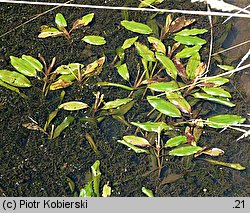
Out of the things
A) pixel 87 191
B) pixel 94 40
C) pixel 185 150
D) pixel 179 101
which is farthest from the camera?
pixel 94 40

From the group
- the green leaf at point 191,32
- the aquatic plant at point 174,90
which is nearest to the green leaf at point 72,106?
the aquatic plant at point 174,90

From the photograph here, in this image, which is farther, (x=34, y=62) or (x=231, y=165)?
(x=34, y=62)

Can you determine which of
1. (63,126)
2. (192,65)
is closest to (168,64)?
(192,65)

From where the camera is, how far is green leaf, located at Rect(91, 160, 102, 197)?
171 centimetres

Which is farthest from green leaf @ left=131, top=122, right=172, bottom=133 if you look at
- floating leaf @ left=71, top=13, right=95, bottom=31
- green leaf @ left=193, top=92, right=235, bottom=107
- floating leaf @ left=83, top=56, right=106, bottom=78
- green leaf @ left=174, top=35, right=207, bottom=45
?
floating leaf @ left=71, top=13, right=95, bottom=31

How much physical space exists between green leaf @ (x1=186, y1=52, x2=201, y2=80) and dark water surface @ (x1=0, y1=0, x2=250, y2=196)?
16cm

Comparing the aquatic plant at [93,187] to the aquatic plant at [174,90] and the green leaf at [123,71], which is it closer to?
the aquatic plant at [174,90]

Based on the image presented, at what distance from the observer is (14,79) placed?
194 centimetres

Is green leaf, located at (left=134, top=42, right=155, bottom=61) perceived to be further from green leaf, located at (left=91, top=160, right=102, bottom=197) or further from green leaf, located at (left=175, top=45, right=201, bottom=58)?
green leaf, located at (left=91, top=160, right=102, bottom=197)

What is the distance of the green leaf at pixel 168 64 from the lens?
198 centimetres

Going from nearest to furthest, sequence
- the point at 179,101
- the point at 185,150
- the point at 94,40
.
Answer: the point at 185,150, the point at 179,101, the point at 94,40

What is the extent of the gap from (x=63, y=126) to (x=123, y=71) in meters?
0.37

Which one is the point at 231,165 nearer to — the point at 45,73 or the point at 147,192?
the point at 147,192

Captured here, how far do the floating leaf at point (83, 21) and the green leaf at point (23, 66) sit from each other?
0.31 meters
